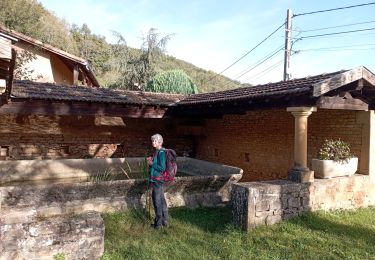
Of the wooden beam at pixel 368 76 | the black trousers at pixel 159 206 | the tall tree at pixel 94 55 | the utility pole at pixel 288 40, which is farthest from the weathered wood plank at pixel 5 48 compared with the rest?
the tall tree at pixel 94 55

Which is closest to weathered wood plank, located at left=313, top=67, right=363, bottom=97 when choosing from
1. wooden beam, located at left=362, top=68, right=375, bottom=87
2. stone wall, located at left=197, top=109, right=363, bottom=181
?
wooden beam, located at left=362, top=68, right=375, bottom=87

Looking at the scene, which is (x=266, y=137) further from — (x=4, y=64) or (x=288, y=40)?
(x=288, y=40)

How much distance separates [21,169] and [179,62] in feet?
128

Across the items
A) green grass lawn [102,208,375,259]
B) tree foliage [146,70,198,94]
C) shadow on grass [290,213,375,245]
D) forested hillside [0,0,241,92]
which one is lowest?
green grass lawn [102,208,375,259]

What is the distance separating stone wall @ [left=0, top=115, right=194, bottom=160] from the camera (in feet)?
34.6

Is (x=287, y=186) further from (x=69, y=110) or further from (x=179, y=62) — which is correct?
(x=179, y=62)

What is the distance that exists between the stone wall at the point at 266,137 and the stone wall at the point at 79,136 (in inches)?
69.2

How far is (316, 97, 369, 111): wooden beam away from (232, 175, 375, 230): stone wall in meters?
1.47

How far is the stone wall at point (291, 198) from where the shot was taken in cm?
557

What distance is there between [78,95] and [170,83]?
13599mm

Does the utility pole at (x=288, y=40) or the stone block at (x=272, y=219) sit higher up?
the utility pole at (x=288, y=40)

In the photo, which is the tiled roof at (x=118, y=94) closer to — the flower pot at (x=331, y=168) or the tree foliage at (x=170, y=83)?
the flower pot at (x=331, y=168)

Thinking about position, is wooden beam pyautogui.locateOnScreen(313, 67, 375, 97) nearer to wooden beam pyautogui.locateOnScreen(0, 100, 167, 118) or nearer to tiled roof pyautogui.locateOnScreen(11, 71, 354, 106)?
tiled roof pyautogui.locateOnScreen(11, 71, 354, 106)

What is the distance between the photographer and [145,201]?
6578 mm
